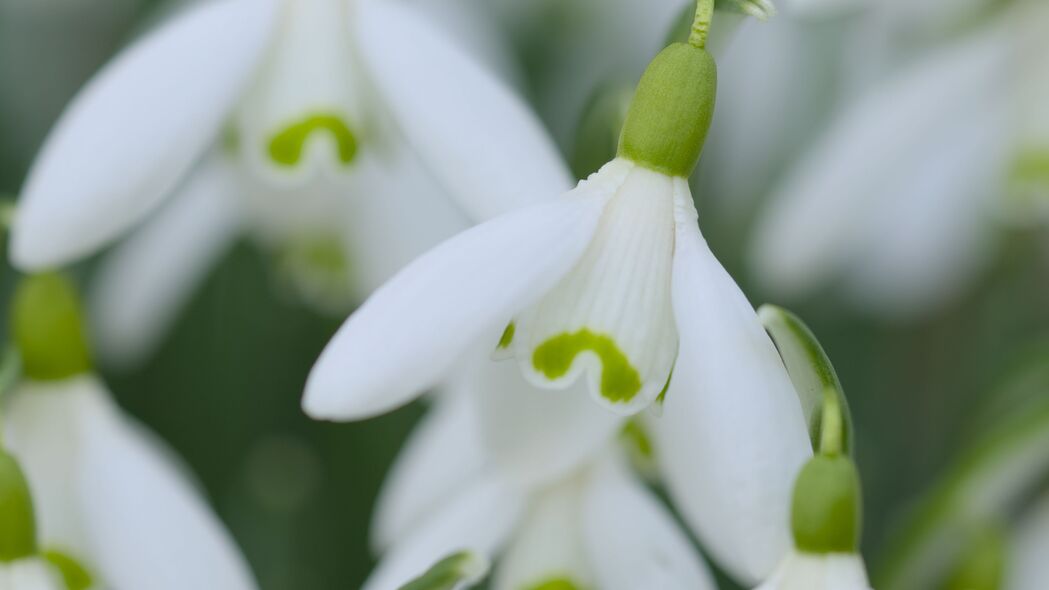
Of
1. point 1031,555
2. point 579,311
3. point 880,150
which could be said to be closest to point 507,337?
point 579,311

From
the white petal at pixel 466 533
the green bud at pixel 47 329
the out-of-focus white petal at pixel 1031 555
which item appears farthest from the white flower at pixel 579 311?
the out-of-focus white petal at pixel 1031 555

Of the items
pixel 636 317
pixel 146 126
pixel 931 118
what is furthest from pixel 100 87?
pixel 931 118

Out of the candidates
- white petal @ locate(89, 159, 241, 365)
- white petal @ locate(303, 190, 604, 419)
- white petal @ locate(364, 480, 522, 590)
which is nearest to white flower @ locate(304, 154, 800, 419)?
white petal @ locate(303, 190, 604, 419)

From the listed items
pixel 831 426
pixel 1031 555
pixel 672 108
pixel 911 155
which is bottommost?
pixel 1031 555

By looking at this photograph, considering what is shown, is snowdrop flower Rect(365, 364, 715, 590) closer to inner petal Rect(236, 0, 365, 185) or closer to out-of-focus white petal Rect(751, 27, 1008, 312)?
inner petal Rect(236, 0, 365, 185)

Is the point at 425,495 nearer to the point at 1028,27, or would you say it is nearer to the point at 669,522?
the point at 669,522

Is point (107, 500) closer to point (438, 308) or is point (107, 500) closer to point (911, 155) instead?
point (438, 308)

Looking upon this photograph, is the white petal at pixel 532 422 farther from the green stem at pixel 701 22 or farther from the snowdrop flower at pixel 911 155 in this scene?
the snowdrop flower at pixel 911 155
